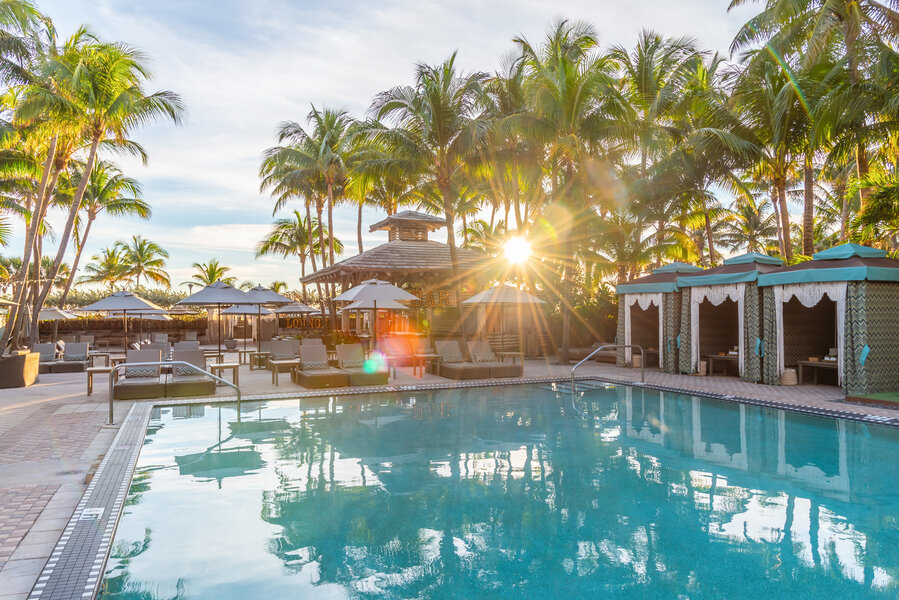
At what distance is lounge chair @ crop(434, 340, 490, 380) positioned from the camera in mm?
13641

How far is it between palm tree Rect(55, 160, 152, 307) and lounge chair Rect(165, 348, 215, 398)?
748 inches

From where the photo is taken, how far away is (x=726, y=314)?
15.5 m

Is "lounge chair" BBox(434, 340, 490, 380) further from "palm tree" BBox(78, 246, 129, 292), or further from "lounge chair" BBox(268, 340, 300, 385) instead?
"palm tree" BBox(78, 246, 129, 292)

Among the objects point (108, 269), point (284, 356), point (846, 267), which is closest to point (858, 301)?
point (846, 267)

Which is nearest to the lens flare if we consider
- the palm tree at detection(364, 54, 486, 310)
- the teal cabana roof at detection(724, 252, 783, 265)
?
the palm tree at detection(364, 54, 486, 310)

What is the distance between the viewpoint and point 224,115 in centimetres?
1241

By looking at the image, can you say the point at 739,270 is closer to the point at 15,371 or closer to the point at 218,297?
the point at 218,297

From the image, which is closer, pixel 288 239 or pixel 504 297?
pixel 504 297

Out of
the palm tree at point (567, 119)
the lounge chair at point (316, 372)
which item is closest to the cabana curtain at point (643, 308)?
the palm tree at point (567, 119)

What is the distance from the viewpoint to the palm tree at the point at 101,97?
14.1m

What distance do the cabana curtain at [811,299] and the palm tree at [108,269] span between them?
166 feet

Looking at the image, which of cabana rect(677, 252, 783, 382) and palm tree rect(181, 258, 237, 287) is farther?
palm tree rect(181, 258, 237, 287)

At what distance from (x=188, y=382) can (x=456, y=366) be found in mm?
5983

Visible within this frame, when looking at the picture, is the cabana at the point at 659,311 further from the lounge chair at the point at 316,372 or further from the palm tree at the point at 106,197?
the palm tree at the point at 106,197
